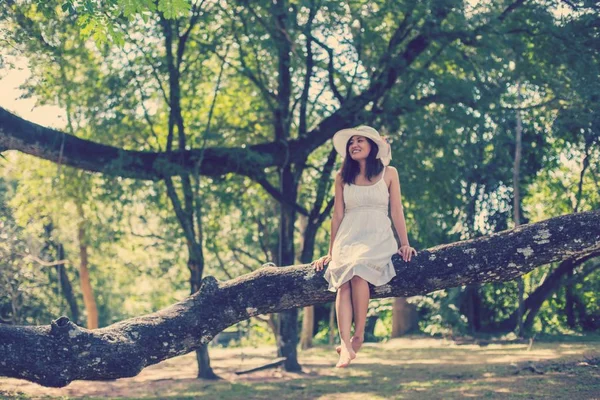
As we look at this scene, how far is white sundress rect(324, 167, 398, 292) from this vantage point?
625cm

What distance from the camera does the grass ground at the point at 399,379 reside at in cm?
1091

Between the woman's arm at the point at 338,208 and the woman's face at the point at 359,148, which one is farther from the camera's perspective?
the woman's arm at the point at 338,208

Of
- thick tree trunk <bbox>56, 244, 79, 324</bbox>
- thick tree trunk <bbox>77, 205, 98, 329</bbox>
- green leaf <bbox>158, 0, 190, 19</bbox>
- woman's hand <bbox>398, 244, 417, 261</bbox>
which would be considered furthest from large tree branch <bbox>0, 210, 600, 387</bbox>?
thick tree trunk <bbox>56, 244, 79, 324</bbox>

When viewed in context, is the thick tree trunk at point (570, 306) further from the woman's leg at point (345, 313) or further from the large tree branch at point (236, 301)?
the woman's leg at point (345, 313)

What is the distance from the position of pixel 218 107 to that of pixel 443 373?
25.9 ft

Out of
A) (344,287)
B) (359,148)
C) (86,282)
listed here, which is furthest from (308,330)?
(344,287)

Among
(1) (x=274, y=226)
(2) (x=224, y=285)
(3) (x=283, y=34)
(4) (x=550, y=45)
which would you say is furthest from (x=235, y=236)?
(2) (x=224, y=285)

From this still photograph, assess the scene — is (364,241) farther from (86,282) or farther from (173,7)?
(86,282)

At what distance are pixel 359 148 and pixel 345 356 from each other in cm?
186

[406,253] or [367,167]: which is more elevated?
[367,167]

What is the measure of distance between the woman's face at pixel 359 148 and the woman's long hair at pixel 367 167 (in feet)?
0.14

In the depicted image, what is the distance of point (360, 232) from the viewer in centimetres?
672

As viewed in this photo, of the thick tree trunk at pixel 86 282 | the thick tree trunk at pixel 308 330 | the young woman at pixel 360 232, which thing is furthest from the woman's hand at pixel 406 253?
the thick tree trunk at pixel 308 330

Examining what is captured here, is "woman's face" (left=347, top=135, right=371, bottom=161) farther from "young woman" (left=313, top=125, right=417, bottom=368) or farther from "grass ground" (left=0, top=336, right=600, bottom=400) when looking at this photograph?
"grass ground" (left=0, top=336, right=600, bottom=400)
